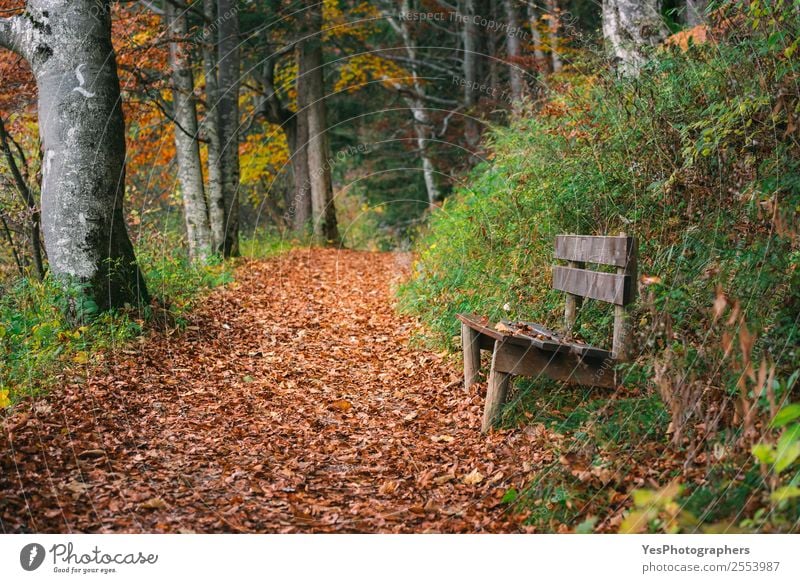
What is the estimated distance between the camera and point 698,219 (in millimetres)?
5293

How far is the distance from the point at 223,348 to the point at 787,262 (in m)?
5.25

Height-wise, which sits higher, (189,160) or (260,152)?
(260,152)

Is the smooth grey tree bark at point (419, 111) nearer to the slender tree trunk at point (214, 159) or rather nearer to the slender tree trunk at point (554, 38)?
the slender tree trunk at point (554, 38)

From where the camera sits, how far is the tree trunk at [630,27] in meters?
8.41

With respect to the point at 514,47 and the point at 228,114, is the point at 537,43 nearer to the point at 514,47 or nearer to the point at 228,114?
the point at 514,47

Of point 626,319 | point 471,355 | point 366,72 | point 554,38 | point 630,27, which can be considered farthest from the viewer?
point 366,72

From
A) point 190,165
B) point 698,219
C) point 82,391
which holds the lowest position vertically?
point 82,391

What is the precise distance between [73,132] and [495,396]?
4.76 meters
